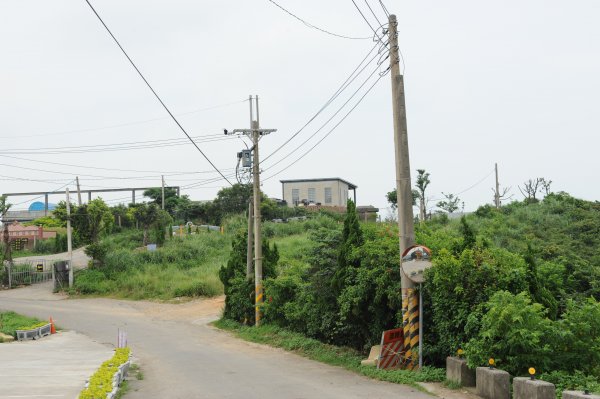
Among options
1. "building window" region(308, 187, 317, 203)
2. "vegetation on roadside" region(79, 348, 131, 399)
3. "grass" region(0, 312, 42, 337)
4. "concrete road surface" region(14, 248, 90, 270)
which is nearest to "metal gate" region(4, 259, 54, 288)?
"concrete road surface" region(14, 248, 90, 270)

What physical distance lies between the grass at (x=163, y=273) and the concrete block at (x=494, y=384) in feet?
99.1

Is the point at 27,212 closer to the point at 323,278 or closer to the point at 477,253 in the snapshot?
the point at 323,278

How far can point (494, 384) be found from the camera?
10344 millimetres

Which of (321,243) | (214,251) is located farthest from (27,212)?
(321,243)

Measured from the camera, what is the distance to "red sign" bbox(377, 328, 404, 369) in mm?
14156

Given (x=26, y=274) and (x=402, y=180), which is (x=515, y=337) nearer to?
(x=402, y=180)

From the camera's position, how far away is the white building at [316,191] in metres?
83.0

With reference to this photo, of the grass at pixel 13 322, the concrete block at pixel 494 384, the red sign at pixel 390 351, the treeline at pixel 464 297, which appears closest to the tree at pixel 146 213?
the grass at pixel 13 322

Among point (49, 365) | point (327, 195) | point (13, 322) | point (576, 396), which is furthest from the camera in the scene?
point (327, 195)

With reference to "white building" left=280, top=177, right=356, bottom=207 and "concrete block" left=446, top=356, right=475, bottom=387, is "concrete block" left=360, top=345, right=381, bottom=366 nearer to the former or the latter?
"concrete block" left=446, top=356, right=475, bottom=387

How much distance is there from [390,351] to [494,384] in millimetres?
4092

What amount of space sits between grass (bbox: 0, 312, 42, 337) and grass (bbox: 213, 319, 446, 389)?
346 inches

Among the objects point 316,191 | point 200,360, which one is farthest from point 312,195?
point 200,360

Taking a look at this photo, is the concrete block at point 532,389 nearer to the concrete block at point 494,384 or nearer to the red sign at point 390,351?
the concrete block at point 494,384
